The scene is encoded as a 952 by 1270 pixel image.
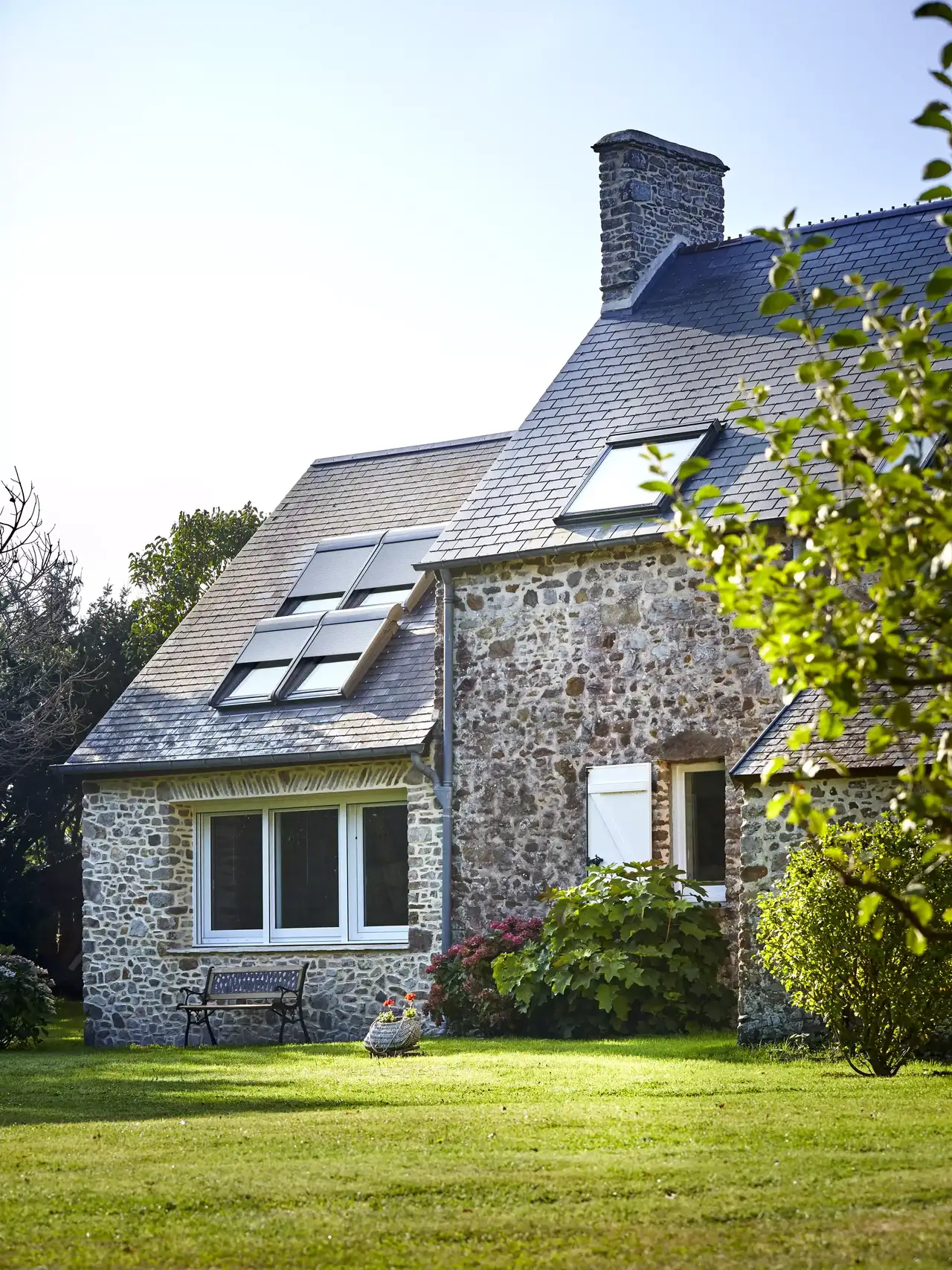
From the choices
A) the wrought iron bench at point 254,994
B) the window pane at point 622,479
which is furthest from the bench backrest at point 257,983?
the window pane at point 622,479

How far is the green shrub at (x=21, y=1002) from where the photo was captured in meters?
16.6

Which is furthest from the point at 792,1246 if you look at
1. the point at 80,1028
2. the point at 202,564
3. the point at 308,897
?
the point at 202,564

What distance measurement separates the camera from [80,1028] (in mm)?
20656

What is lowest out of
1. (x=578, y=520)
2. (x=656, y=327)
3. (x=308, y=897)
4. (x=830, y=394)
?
(x=308, y=897)

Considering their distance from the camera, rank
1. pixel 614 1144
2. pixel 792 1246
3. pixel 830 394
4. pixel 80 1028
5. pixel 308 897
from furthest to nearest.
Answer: pixel 80 1028 < pixel 308 897 < pixel 614 1144 < pixel 792 1246 < pixel 830 394

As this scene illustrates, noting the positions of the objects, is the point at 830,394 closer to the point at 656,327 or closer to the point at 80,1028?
the point at 656,327

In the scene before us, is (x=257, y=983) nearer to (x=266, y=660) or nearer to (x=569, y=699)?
(x=266, y=660)

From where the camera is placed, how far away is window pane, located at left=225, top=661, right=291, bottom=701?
18.3 meters

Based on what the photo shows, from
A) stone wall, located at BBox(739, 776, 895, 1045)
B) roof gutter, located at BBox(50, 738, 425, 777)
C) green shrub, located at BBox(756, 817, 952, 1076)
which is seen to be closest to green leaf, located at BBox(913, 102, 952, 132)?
green shrub, located at BBox(756, 817, 952, 1076)

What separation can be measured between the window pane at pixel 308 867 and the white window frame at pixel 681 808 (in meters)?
3.90

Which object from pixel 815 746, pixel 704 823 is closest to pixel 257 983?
pixel 704 823

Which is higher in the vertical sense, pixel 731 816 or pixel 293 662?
pixel 293 662

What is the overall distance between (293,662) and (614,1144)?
428 inches

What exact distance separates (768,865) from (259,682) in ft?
24.0
